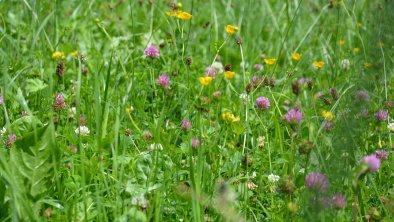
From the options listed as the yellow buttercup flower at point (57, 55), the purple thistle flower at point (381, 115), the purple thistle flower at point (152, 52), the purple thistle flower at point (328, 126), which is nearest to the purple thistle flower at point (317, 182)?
the purple thistle flower at point (328, 126)

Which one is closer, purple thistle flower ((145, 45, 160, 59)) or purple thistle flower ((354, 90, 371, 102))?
purple thistle flower ((354, 90, 371, 102))

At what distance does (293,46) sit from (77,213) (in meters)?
2.02

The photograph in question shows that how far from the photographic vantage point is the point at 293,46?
3357 millimetres

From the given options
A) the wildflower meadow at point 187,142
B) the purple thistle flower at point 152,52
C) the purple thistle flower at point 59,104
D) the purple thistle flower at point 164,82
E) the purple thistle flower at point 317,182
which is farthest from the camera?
the purple thistle flower at point 152,52

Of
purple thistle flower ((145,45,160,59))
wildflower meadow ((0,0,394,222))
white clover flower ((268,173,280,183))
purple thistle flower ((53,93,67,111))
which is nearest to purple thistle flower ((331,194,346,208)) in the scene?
wildflower meadow ((0,0,394,222))

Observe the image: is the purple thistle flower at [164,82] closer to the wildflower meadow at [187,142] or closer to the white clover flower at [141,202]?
the wildflower meadow at [187,142]

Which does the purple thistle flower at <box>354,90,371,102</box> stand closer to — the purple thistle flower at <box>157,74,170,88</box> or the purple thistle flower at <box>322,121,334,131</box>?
the purple thistle flower at <box>322,121,334,131</box>

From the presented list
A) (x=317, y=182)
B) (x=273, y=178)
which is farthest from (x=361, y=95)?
(x=273, y=178)

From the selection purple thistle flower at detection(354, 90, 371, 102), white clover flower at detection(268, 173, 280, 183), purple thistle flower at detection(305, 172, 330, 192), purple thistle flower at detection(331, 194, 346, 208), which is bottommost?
white clover flower at detection(268, 173, 280, 183)

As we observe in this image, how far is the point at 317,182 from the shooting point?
1.37 m

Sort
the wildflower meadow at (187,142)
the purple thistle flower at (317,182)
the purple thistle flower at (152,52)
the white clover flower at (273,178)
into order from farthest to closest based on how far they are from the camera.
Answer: the purple thistle flower at (152,52)
the white clover flower at (273,178)
the wildflower meadow at (187,142)
the purple thistle flower at (317,182)

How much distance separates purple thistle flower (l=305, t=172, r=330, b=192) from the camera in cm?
136

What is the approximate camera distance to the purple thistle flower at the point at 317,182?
136 centimetres

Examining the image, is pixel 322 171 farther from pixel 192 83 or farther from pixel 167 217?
pixel 192 83
